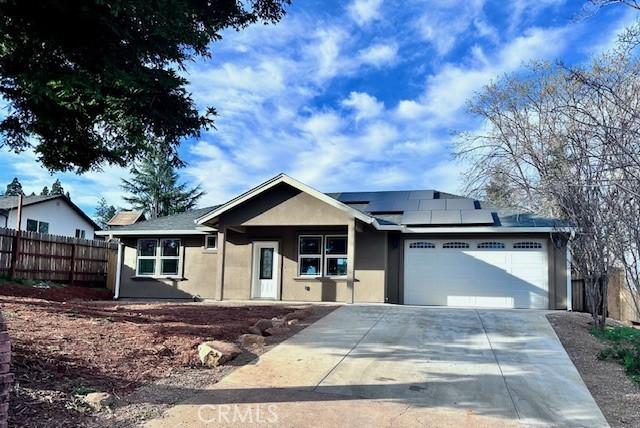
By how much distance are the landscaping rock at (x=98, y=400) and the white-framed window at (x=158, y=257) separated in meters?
13.1

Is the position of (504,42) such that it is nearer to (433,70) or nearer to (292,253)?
(433,70)

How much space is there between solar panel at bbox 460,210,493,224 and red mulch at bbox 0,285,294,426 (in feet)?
26.8

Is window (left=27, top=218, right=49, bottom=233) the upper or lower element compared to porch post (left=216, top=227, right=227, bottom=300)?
upper

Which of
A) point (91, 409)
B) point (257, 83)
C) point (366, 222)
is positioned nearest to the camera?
point (91, 409)

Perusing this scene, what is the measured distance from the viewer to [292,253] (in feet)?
55.0

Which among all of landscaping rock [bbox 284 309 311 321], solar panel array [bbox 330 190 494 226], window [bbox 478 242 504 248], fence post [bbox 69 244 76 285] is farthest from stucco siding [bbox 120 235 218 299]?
window [bbox 478 242 504 248]

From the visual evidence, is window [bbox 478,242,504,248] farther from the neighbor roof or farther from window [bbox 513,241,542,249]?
the neighbor roof

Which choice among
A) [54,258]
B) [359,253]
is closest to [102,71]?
[359,253]

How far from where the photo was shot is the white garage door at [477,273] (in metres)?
15.1

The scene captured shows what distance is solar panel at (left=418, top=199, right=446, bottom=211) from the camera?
17.3 metres

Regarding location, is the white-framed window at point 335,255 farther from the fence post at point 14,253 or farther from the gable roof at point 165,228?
the fence post at point 14,253

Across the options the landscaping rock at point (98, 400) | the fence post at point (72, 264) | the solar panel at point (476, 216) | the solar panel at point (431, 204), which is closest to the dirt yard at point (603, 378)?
the solar panel at point (476, 216)

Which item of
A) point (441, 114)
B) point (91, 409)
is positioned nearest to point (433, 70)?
point (441, 114)

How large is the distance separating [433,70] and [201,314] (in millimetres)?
11070
